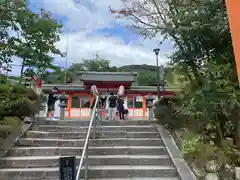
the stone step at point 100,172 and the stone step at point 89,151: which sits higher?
the stone step at point 89,151

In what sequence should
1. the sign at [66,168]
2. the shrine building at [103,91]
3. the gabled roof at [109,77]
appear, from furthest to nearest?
the gabled roof at [109,77]
the shrine building at [103,91]
the sign at [66,168]

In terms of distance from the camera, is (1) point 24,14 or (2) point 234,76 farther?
(1) point 24,14

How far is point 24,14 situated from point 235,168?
22.2ft

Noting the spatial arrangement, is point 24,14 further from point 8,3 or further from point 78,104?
point 78,104

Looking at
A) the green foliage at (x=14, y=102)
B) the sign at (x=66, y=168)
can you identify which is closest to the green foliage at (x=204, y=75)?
the sign at (x=66, y=168)

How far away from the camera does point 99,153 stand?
5398 mm

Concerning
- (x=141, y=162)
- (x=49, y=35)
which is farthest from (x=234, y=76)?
(x=49, y=35)

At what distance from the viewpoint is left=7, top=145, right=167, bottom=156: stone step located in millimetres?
5336

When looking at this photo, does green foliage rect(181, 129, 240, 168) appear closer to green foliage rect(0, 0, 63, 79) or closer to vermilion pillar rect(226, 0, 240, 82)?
vermilion pillar rect(226, 0, 240, 82)

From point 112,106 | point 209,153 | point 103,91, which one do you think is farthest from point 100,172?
point 103,91

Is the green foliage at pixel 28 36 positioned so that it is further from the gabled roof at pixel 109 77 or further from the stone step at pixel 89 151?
the gabled roof at pixel 109 77

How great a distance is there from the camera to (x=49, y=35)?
860 centimetres

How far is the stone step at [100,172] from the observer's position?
455cm

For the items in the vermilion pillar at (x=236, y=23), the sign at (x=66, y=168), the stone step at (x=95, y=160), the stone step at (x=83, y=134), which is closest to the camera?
the sign at (x=66, y=168)
